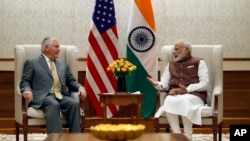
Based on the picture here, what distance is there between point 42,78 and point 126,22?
2.06 meters

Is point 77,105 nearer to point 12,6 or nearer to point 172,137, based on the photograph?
point 172,137

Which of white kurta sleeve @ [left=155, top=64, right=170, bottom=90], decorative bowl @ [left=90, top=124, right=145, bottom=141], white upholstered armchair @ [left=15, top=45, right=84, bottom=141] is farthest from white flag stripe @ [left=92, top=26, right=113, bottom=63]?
decorative bowl @ [left=90, top=124, right=145, bottom=141]

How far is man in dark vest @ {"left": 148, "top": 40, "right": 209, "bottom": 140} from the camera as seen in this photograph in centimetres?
600

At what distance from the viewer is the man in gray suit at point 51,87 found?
5852mm

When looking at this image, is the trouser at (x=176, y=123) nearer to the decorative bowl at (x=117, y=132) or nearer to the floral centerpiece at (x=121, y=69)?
the floral centerpiece at (x=121, y=69)

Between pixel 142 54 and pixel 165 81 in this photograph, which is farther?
pixel 142 54

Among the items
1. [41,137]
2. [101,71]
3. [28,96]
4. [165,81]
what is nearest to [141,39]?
[101,71]

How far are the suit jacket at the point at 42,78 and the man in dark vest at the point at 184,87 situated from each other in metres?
1.01

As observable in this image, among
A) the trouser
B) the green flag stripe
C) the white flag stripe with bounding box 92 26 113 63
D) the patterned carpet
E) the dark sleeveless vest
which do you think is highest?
the white flag stripe with bounding box 92 26 113 63

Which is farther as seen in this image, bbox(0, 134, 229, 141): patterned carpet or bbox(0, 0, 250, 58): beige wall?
bbox(0, 0, 250, 58): beige wall

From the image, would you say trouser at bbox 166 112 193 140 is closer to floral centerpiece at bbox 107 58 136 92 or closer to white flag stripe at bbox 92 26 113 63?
floral centerpiece at bbox 107 58 136 92

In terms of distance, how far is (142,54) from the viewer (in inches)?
291

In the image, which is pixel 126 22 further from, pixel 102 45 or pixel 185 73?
pixel 185 73

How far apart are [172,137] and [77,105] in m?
1.83
